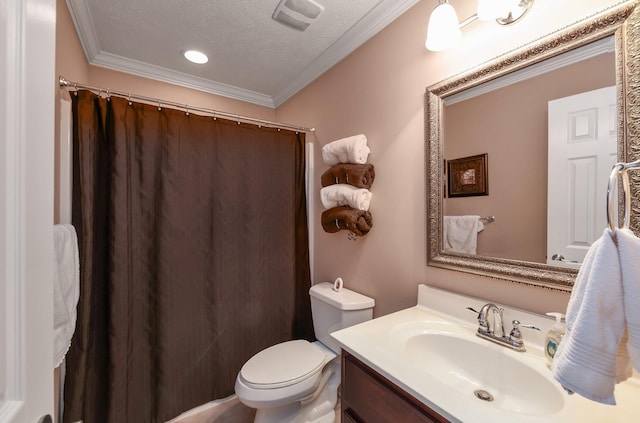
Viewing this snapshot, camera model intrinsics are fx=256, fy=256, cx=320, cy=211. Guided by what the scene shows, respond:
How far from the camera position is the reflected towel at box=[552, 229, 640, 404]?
0.45 metres

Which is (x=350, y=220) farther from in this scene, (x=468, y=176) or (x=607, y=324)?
(x=607, y=324)

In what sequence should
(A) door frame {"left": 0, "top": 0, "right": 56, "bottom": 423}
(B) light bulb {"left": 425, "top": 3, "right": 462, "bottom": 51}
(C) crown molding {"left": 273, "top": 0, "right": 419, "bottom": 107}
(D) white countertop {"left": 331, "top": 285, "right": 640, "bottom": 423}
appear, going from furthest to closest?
(C) crown molding {"left": 273, "top": 0, "right": 419, "bottom": 107}, (B) light bulb {"left": 425, "top": 3, "right": 462, "bottom": 51}, (D) white countertop {"left": 331, "top": 285, "right": 640, "bottom": 423}, (A) door frame {"left": 0, "top": 0, "right": 56, "bottom": 423}

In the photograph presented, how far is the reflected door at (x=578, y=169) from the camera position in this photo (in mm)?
762

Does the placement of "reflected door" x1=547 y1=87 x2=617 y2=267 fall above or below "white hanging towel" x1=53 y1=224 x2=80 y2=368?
above

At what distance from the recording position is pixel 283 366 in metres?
1.33

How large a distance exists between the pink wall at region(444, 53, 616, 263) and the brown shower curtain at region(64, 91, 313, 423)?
117cm

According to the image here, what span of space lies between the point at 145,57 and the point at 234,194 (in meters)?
1.18

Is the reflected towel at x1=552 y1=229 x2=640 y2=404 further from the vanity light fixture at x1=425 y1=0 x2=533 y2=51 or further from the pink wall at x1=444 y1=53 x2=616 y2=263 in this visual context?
the vanity light fixture at x1=425 y1=0 x2=533 y2=51

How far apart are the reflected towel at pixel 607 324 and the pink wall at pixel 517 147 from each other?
452mm

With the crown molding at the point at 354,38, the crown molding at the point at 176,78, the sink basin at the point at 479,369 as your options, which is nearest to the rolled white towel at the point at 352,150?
the crown molding at the point at 354,38

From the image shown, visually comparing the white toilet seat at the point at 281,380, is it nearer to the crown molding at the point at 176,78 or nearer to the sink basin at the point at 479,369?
the sink basin at the point at 479,369

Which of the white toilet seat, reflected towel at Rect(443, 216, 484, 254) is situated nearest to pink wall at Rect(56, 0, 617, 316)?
Result: reflected towel at Rect(443, 216, 484, 254)

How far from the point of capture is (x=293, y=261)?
1.87m

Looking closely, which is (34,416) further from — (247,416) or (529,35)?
(529,35)
